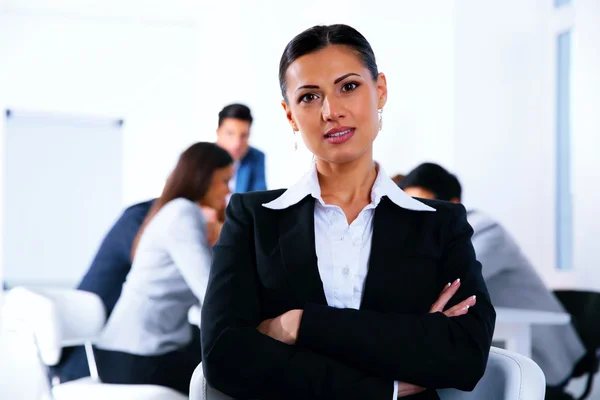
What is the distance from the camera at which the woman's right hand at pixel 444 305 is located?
1.35 m

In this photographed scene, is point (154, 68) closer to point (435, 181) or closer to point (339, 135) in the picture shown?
point (435, 181)

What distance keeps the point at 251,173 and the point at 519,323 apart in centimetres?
240

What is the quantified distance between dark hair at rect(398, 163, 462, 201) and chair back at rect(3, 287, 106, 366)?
1.42 m

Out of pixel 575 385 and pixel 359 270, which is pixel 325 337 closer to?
pixel 359 270

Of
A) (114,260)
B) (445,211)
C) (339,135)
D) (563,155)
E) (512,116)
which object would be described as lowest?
(114,260)

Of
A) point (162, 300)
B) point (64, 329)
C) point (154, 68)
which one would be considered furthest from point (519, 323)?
point (154, 68)

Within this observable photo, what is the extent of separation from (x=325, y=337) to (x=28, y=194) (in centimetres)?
797

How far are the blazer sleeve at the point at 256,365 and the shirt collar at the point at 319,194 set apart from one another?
17cm

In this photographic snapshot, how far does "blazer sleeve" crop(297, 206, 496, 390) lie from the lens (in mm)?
1319

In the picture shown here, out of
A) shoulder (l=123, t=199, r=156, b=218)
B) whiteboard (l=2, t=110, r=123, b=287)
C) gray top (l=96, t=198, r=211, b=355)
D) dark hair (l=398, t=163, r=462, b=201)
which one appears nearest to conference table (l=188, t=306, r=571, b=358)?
dark hair (l=398, t=163, r=462, b=201)

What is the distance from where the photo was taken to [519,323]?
3.07 metres

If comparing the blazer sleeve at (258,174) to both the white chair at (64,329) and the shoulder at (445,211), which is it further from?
the shoulder at (445,211)

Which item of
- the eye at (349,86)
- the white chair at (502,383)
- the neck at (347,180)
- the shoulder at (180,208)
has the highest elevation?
the eye at (349,86)

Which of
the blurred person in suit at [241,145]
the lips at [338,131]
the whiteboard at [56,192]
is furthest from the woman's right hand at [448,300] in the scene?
the whiteboard at [56,192]
